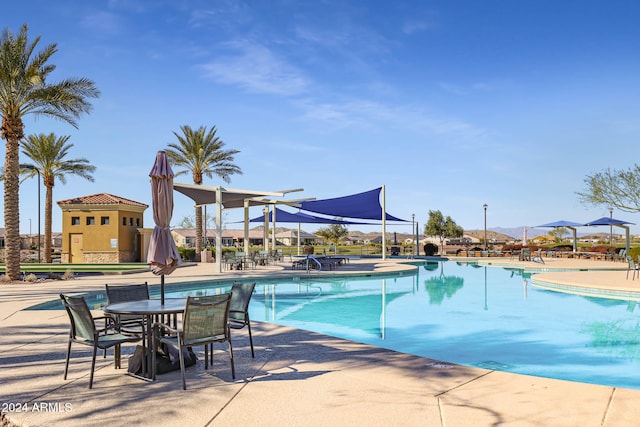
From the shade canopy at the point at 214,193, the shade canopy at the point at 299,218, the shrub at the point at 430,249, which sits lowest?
the shrub at the point at 430,249

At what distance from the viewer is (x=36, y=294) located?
1112cm

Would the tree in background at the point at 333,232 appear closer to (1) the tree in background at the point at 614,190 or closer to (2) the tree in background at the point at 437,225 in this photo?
(2) the tree in background at the point at 437,225

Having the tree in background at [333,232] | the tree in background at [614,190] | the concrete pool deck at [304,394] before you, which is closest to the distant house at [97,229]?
the concrete pool deck at [304,394]

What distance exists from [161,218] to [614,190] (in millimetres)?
27257

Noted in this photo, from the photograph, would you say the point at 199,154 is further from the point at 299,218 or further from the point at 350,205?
the point at 350,205

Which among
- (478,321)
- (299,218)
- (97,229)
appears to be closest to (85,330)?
(478,321)

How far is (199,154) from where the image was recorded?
88.3 feet

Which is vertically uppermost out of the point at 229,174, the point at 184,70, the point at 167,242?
the point at 184,70

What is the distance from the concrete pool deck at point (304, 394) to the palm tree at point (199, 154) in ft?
73.2

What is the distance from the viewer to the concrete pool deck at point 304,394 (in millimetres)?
3307

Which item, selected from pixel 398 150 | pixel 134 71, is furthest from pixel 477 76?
pixel 134 71

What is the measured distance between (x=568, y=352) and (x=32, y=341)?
738 cm

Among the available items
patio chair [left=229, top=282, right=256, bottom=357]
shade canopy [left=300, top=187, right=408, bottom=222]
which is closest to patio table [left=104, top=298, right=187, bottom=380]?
patio chair [left=229, top=282, right=256, bottom=357]

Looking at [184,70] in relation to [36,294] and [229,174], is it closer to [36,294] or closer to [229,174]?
[36,294]
